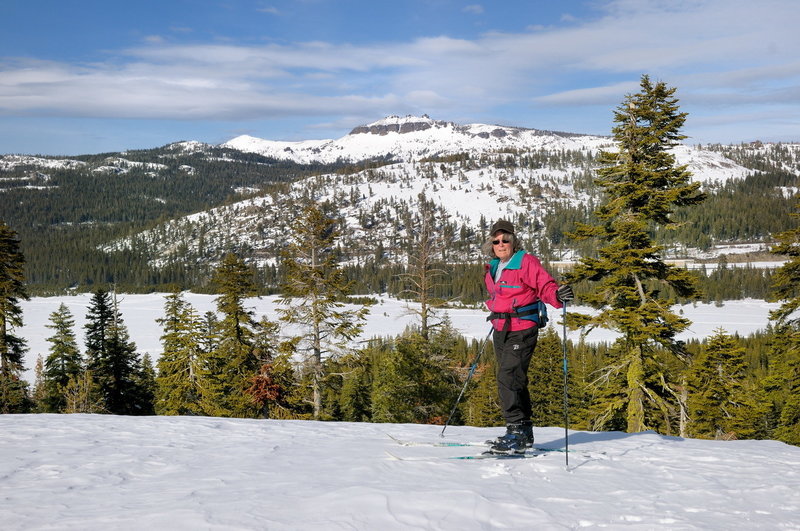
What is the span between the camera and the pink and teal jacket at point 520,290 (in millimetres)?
5836

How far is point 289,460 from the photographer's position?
5.83 meters

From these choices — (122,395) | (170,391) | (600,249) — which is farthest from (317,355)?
(122,395)

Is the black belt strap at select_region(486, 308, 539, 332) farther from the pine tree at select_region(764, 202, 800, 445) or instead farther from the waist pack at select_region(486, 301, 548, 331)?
the pine tree at select_region(764, 202, 800, 445)

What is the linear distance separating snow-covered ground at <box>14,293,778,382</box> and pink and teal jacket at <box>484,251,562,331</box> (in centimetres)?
9298

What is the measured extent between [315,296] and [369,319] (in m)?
131

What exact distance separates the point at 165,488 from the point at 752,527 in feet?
16.9

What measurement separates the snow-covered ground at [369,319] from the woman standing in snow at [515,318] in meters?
92.8

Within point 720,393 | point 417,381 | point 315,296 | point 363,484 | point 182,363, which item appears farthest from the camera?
point 182,363

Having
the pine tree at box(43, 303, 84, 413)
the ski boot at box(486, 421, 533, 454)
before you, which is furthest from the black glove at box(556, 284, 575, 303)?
the pine tree at box(43, 303, 84, 413)

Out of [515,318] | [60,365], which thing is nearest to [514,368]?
[515,318]

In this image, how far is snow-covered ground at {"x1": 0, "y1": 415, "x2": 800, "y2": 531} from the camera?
13.1 feet

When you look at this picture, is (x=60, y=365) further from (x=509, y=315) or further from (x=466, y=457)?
(x=509, y=315)

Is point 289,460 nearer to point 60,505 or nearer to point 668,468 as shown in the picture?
point 60,505

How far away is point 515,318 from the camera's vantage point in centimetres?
594
